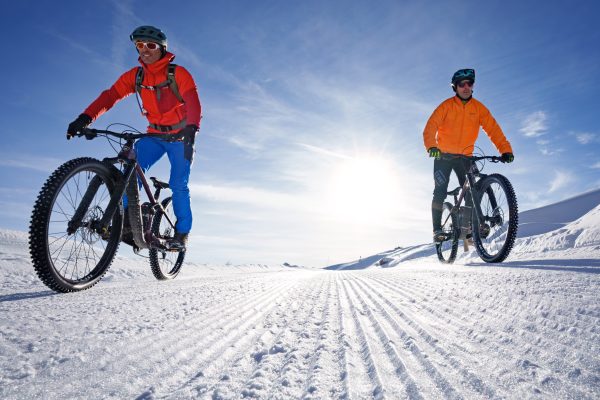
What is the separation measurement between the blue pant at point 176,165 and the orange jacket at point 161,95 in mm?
220

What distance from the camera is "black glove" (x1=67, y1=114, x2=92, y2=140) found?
114 inches

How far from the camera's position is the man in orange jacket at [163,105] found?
11.4 ft

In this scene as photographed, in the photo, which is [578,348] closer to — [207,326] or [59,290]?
[207,326]

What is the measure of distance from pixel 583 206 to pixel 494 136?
44.9 feet

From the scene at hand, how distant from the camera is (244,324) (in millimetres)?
1323

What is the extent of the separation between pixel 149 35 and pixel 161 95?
614 millimetres

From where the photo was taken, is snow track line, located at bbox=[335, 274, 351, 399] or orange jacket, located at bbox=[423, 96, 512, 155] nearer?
snow track line, located at bbox=[335, 274, 351, 399]

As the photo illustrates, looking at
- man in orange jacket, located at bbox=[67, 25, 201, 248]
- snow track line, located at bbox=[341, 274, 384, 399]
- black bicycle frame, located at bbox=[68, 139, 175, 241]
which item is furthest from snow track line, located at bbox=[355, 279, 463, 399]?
man in orange jacket, located at bbox=[67, 25, 201, 248]

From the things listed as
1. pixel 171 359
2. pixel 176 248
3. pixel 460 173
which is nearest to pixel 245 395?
pixel 171 359

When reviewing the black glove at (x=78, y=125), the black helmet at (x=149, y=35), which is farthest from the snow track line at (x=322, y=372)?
the black helmet at (x=149, y=35)

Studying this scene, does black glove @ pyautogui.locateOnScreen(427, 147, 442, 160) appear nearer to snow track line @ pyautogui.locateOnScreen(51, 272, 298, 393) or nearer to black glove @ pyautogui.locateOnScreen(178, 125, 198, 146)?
black glove @ pyautogui.locateOnScreen(178, 125, 198, 146)

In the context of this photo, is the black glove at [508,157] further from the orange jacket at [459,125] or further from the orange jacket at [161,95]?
the orange jacket at [161,95]

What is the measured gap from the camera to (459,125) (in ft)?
18.9

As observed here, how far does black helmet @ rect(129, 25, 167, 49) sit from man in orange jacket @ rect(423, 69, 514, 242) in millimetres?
4270
